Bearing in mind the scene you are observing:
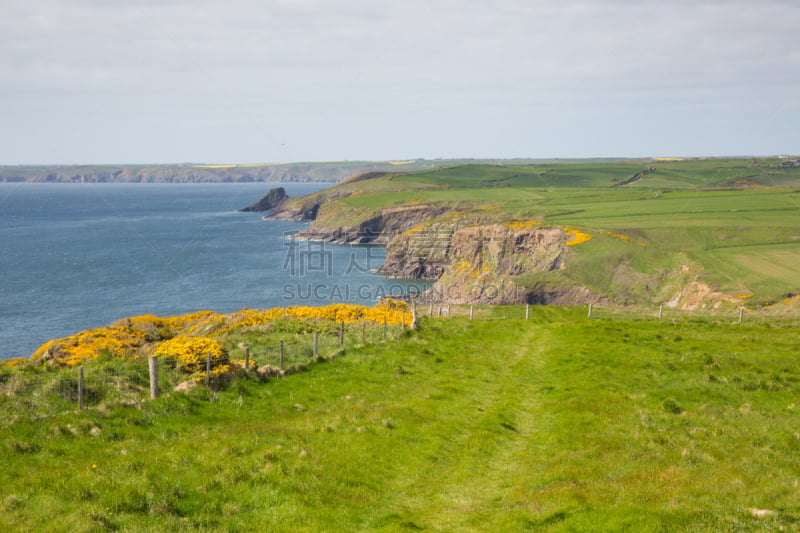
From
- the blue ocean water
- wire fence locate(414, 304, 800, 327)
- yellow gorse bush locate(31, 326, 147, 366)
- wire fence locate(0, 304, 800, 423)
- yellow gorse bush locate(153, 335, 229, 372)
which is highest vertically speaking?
yellow gorse bush locate(153, 335, 229, 372)

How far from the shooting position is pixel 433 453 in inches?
754

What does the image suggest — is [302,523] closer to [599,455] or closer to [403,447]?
[403,447]

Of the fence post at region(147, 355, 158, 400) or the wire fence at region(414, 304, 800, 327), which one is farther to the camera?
the wire fence at region(414, 304, 800, 327)

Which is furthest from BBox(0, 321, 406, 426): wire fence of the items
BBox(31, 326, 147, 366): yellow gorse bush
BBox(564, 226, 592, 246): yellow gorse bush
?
BBox(564, 226, 592, 246): yellow gorse bush

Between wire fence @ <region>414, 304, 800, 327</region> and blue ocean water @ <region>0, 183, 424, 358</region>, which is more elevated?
→ wire fence @ <region>414, 304, 800, 327</region>

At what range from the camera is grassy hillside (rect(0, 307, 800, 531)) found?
13.1 m

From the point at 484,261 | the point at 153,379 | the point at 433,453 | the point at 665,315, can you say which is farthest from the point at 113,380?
the point at 484,261

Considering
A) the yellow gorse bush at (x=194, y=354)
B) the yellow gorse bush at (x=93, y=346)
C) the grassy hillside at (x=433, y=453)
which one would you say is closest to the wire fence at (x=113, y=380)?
the yellow gorse bush at (x=194, y=354)

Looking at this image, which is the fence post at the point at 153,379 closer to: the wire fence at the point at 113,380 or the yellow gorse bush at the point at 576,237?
the wire fence at the point at 113,380

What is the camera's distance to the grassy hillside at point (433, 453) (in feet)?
43.0

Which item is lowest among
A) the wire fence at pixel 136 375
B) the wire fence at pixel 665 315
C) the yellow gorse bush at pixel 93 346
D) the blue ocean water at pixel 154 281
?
the blue ocean water at pixel 154 281

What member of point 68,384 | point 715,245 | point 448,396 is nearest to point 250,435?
point 68,384

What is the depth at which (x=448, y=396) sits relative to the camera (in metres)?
25.9

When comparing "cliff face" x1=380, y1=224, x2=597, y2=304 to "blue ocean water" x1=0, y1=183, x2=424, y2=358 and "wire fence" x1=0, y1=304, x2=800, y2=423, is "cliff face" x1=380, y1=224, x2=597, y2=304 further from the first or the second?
"wire fence" x1=0, y1=304, x2=800, y2=423
